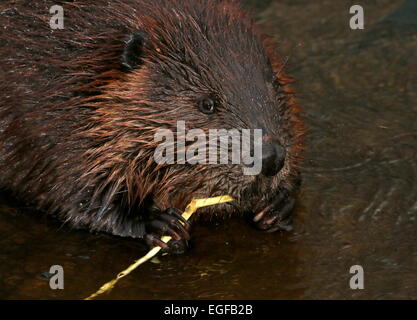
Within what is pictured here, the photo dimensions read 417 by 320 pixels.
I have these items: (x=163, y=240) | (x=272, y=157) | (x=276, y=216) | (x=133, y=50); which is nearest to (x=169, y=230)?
(x=163, y=240)

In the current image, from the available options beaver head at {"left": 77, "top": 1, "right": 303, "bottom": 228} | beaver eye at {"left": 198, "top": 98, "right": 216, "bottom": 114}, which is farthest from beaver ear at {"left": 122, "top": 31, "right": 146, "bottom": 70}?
beaver eye at {"left": 198, "top": 98, "right": 216, "bottom": 114}

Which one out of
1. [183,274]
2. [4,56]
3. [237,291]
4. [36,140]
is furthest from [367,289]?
[4,56]

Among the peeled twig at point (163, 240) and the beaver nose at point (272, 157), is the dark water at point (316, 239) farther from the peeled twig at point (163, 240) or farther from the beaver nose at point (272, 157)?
the beaver nose at point (272, 157)

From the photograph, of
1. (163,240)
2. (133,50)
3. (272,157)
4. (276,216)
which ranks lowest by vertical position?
(163,240)

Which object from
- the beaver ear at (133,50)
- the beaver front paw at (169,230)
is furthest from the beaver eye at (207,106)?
the beaver front paw at (169,230)

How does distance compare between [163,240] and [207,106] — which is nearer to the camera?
[207,106]

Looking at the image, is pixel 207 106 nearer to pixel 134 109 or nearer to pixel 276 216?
pixel 134 109
